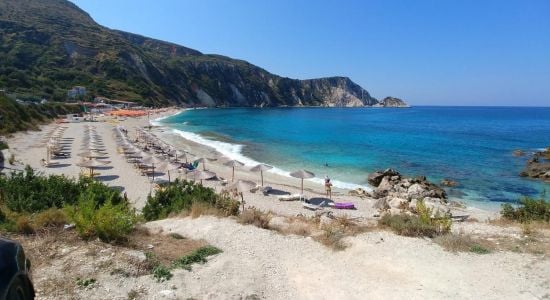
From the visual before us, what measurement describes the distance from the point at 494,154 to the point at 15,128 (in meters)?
51.8

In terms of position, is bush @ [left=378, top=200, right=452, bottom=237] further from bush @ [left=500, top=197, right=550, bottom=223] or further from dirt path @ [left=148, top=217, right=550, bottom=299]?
bush @ [left=500, top=197, right=550, bottom=223]

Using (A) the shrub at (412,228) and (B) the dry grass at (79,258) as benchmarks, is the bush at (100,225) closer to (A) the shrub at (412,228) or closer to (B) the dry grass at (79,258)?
(B) the dry grass at (79,258)

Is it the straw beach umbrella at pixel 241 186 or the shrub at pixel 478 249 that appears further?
the straw beach umbrella at pixel 241 186

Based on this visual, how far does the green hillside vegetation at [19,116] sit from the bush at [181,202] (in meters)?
33.3

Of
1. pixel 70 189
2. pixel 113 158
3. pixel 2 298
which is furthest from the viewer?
pixel 113 158

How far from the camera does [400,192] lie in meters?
23.8

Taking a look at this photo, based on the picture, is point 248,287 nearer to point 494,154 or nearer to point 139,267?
point 139,267

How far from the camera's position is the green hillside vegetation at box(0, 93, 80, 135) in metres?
40.6

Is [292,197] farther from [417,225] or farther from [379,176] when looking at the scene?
[417,225]

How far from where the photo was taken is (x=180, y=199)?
1255cm

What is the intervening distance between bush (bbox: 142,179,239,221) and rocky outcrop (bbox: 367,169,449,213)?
9.26 meters

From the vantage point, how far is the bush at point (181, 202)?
11.8 metres

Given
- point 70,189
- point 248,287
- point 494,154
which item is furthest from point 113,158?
point 494,154

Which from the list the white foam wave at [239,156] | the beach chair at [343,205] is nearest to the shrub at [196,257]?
the beach chair at [343,205]
